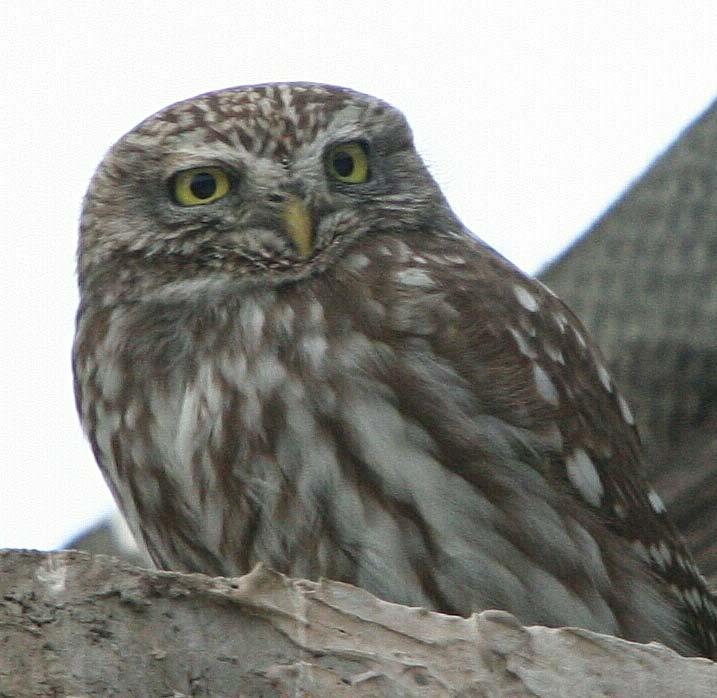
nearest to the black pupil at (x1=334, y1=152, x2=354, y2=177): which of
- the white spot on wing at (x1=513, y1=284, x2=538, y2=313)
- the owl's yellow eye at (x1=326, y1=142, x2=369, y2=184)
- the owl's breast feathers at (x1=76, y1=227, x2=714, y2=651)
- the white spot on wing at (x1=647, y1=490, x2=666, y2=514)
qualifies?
the owl's yellow eye at (x1=326, y1=142, x2=369, y2=184)

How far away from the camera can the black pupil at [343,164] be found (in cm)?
454

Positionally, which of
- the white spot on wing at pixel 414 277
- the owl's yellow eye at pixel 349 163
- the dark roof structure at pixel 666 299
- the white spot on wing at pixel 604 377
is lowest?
the dark roof structure at pixel 666 299

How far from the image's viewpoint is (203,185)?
14.5ft

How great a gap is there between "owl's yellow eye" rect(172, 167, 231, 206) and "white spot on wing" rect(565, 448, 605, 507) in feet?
3.97

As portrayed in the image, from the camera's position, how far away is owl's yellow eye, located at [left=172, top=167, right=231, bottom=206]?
439 centimetres

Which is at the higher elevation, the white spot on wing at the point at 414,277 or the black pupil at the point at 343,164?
the black pupil at the point at 343,164

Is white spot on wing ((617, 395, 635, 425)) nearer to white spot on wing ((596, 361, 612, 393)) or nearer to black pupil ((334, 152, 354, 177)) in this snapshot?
white spot on wing ((596, 361, 612, 393))

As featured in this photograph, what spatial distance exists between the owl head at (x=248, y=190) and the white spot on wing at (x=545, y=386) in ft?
2.11

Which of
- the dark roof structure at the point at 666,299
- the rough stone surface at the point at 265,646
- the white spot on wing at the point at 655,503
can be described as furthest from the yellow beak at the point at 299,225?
the dark roof structure at the point at 666,299

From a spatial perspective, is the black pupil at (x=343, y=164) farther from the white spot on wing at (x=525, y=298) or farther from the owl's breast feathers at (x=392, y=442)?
the white spot on wing at (x=525, y=298)

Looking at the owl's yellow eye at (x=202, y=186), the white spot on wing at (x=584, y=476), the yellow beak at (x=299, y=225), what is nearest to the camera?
the white spot on wing at (x=584, y=476)

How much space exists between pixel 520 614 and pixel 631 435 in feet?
2.87

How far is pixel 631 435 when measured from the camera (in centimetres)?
455

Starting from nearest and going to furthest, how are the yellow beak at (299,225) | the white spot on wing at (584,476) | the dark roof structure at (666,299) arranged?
the white spot on wing at (584,476)
the yellow beak at (299,225)
the dark roof structure at (666,299)
